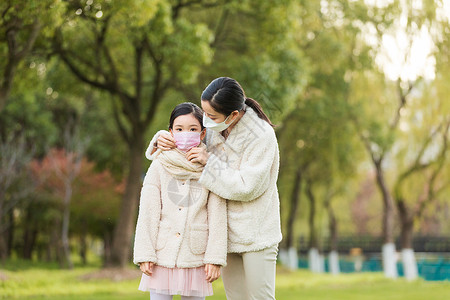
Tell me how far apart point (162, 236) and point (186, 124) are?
603mm

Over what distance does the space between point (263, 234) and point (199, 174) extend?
46 centimetres

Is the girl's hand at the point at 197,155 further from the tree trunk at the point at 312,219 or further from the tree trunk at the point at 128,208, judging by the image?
the tree trunk at the point at 312,219

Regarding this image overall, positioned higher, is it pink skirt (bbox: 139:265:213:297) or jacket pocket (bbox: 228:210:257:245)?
jacket pocket (bbox: 228:210:257:245)

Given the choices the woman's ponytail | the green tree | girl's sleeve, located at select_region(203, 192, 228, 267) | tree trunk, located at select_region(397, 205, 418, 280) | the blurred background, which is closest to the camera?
girl's sleeve, located at select_region(203, 192, 228, 267)

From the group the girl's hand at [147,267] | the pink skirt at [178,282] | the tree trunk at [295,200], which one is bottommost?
the pink skirt at [178,282]

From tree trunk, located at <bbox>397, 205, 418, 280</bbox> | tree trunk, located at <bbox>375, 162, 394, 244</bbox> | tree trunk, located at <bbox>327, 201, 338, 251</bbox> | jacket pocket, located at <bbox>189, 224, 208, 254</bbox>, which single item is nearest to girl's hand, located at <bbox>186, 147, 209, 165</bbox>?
jacket pocket, located at <bbox>189, 224, 208, 254</bbox>

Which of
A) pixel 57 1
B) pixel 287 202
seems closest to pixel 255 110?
pixel 57 1

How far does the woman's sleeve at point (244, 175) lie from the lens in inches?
123

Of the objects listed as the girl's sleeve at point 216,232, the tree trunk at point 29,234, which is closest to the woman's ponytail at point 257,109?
the girl's sleeve at point 216,232

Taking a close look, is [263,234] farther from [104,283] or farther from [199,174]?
[104,283]

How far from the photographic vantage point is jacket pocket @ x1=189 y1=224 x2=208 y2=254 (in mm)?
3180

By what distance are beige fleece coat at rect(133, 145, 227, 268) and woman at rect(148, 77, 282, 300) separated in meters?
0.08

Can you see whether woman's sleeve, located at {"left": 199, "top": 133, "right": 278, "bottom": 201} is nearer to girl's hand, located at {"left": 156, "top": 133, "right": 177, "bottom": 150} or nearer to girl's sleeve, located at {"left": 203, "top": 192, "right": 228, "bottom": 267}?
girl's sleeve, located at {"left": 203, "top": 192, "right": 228, "bottom": 267}

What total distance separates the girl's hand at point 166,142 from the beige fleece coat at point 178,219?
0.03 m
